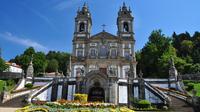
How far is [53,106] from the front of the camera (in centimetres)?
1639

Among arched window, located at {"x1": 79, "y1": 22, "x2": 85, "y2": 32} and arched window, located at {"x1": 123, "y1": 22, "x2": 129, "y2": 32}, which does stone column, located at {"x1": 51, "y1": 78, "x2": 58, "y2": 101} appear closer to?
arched window, located at {"x1": 79, "y1": 22, "x2": 85, "y2": 32}

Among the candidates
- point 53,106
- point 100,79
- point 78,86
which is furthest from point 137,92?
point 53,106

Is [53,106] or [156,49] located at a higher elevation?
[156,49]

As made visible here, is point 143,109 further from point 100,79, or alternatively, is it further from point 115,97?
point 100,79

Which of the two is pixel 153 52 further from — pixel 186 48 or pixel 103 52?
pixel 186 48

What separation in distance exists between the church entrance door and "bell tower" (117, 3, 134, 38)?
21651 mm

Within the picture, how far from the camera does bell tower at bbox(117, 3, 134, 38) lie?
51062 millimetres

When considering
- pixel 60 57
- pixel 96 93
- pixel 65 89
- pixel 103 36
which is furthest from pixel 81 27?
pixel 60 57

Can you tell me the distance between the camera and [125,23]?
52.7 meters

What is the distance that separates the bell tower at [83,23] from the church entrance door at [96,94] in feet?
71.8

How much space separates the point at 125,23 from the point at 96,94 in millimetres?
25733

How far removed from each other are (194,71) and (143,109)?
30.7 m

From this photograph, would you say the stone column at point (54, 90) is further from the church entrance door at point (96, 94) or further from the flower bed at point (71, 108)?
the flower bed at point (71, 108)

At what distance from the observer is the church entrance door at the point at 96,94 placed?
3114cm
